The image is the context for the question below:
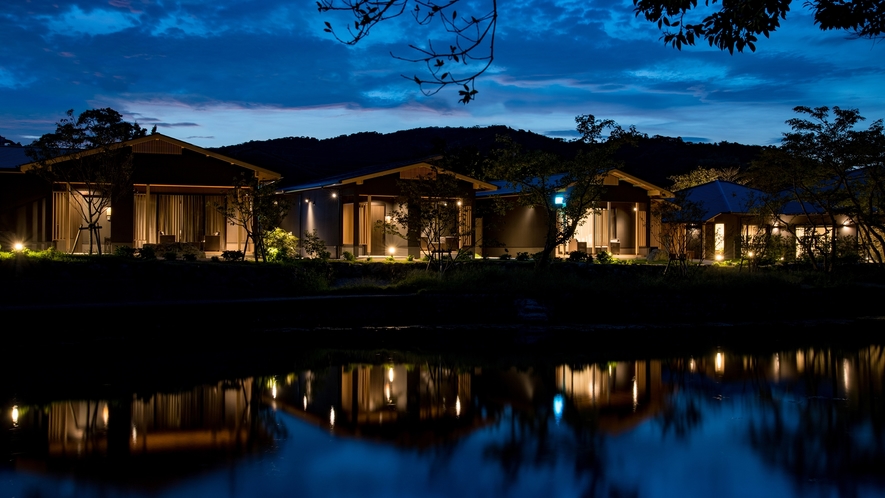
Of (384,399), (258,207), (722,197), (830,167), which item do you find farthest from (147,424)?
(722,197)

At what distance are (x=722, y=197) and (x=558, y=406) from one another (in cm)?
2535

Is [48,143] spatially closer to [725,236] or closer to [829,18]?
[829,18]

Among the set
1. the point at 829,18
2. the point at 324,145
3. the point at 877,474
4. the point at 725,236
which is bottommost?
the point at 877,474

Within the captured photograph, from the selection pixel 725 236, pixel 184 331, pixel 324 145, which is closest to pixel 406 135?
pixel 324 145

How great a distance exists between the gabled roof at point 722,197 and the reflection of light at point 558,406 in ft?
71.0

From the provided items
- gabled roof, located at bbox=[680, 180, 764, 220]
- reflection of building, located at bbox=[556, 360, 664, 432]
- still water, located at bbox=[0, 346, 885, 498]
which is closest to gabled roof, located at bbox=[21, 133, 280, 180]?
still water, located at bbox=[0, 346, 885, 498]

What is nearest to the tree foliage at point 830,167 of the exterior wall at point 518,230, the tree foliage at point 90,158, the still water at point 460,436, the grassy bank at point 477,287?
the grassy bank at point 477,287

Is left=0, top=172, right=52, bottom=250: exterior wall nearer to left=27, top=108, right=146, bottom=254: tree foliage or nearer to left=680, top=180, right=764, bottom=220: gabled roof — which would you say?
left=27, top=108, right=146, bottom=254: tree foliage

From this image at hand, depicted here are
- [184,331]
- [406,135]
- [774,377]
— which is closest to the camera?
[774,377]

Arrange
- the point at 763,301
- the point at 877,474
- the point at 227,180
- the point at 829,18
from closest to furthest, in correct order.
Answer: the point at 877,474 → the point at 829,18 → the point at 763,301 → the point at 227,180

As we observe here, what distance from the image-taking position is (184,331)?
16.8m

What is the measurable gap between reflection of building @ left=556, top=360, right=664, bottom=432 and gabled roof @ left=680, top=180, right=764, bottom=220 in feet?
62.1

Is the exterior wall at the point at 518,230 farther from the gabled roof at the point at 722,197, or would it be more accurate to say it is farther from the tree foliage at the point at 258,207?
the tree foliage at the point at 258,207

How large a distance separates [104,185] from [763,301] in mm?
18520
